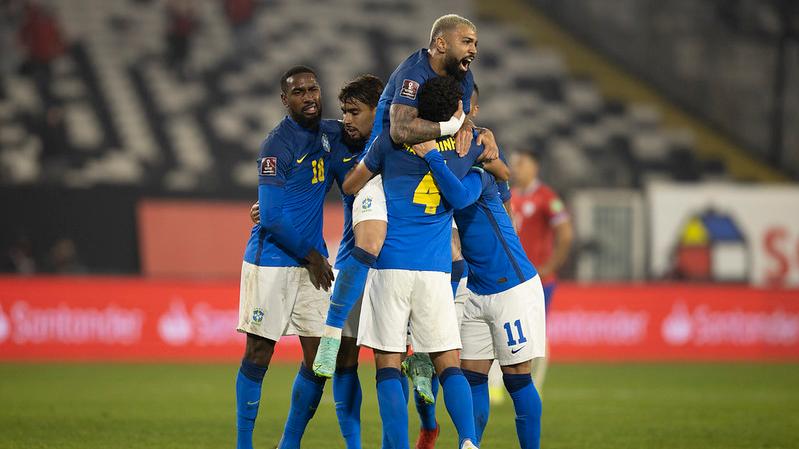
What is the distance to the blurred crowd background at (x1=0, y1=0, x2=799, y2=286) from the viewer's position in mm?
17922

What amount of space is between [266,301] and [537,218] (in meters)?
4.43

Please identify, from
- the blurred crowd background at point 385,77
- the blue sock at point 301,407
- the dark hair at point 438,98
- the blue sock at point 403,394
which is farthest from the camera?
the blurred crowd background at point 385,77

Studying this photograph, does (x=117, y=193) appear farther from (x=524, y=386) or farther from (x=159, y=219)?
(x=524, y=386)

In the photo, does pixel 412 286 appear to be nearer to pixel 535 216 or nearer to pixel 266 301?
pixel 266 301

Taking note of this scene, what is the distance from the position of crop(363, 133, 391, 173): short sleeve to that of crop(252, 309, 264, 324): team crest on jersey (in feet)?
3.95

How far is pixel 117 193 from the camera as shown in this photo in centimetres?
1752

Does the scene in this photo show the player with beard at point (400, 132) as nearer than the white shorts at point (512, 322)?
Yes

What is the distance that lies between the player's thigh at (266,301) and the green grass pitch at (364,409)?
132 centimetres

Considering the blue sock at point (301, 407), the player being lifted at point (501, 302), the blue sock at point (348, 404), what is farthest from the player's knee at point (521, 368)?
the blue sock at point (301, 407)

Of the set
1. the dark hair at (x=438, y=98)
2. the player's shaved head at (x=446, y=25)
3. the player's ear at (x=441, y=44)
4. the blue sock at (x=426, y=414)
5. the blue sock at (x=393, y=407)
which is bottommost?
the blue sock at (x=426, y=414)

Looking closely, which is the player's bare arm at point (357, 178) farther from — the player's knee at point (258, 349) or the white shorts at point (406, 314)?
the player's knee at point (258, 349)

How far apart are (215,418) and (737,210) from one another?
1218cm

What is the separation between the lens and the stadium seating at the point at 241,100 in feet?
65.1

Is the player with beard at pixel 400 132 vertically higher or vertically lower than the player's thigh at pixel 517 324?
higher
